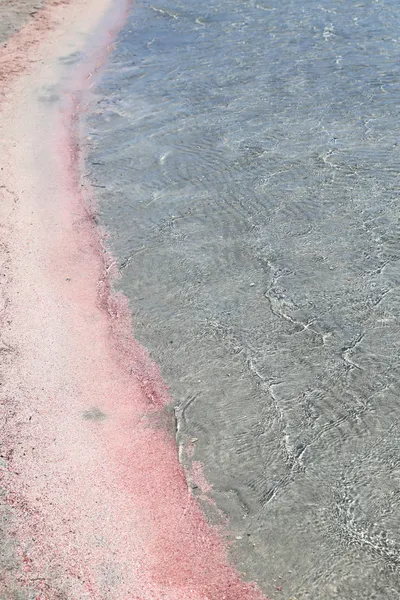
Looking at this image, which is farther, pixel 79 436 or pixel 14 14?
pixel 14 14

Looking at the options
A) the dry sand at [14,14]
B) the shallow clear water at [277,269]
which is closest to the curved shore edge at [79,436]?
the shallow clear water at [277,269]

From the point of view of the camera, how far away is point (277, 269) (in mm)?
5477

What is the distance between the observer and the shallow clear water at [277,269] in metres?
3.71

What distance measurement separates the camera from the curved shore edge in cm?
339

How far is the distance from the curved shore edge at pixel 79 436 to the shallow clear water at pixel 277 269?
7.0 inches

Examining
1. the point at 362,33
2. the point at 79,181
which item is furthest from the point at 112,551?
the point at 362,33

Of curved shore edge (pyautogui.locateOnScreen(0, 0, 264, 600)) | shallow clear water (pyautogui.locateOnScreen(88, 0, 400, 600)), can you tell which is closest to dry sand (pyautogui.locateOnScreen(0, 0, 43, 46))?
shallow clear water (pyautogui.locateOnScreen(88, 0, 400, 600))

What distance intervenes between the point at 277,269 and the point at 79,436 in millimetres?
2044

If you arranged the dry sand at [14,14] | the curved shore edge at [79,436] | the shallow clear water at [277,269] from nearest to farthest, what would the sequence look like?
the curved shore edge at [79,436]
the shallow clear water at [277,269]
the dry sand at [14,14]

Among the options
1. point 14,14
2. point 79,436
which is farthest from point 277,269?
point 14,14

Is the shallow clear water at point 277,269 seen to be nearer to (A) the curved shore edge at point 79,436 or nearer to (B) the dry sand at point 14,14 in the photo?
(A) the curved shore edge at point 79,436

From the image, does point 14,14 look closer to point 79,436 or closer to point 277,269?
point 277,269

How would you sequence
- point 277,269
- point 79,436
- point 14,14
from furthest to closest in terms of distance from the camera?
point 14,14, point 277,269, point 79,436

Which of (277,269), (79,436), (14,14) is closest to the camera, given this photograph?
(79,436)
